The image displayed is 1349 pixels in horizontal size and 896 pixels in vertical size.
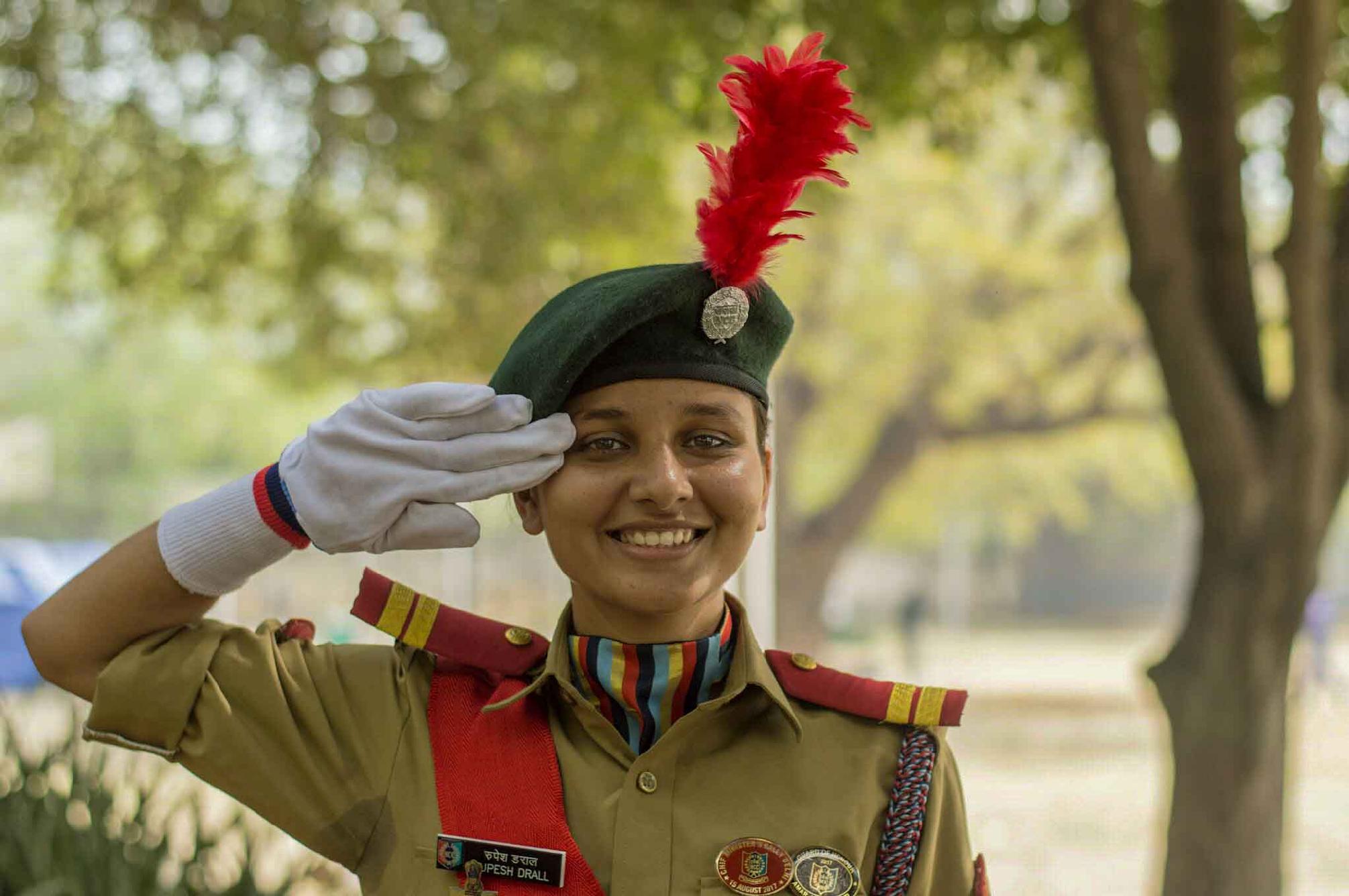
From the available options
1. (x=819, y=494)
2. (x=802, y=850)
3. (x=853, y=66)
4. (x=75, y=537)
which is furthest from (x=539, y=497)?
(x=75, y=537)

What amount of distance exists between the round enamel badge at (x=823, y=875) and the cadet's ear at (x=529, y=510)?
536mm

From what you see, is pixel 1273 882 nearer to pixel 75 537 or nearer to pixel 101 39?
pixel 101 39

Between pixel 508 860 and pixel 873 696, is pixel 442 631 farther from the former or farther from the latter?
pixel 873 696

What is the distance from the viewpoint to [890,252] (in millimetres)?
15812

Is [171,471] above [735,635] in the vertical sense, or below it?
above

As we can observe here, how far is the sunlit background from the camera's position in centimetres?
526

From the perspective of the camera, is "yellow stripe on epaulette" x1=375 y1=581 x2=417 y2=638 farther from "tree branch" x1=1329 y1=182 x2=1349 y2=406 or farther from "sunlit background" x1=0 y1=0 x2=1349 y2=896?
"tree branch" x1=1329 y1=182 x2=1349 y2=406

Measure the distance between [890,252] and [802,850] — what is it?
14.3 meters

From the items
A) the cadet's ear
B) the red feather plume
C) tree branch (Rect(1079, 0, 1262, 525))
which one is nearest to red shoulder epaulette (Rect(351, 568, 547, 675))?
the cadet's ear

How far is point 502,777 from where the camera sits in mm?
1871

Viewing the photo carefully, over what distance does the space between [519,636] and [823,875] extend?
1.67 feet

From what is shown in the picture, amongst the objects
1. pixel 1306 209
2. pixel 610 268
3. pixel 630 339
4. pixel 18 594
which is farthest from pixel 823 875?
pixel 18 594

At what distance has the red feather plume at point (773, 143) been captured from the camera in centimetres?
179

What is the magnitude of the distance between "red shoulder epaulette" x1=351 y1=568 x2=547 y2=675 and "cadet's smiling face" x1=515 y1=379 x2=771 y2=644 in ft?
0.49
